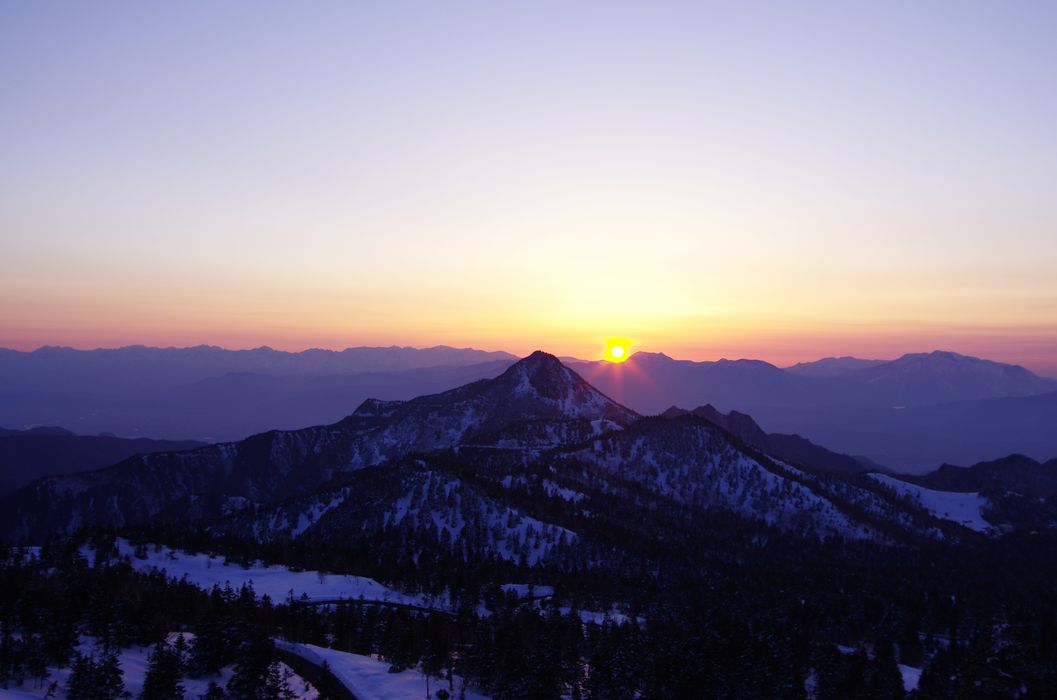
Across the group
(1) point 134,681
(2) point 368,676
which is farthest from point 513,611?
(1) point 134,681

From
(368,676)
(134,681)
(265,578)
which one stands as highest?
(134,681)

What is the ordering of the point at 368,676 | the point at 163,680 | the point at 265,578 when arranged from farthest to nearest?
the point at 265,578
the point at 368,676
the point at 163,680

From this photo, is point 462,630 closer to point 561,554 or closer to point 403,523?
point 561,554

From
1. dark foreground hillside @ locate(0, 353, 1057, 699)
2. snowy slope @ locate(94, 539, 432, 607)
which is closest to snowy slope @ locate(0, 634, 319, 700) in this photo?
dark foreground hillside @ locate(0, 353, 1057, 699)

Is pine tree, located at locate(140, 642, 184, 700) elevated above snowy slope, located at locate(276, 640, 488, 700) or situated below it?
above

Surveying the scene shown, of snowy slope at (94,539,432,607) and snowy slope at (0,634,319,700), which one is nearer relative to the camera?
snowy slope at (0,634,319,700)

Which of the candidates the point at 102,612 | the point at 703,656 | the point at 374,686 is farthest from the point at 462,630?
the point at 102,612

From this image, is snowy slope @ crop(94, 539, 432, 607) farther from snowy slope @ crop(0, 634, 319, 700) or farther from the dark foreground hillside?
snowy slope @ crop(0, 634, 319, 700)

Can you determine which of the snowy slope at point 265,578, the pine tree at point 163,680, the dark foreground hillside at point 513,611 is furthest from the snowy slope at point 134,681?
the snowy slope at point 265,578

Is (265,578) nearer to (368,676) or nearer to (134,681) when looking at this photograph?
(368,676)

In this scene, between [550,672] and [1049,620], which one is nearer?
[550,672]

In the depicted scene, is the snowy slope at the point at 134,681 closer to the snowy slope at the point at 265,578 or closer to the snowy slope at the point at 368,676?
the snowy slope at the point at 368,676
